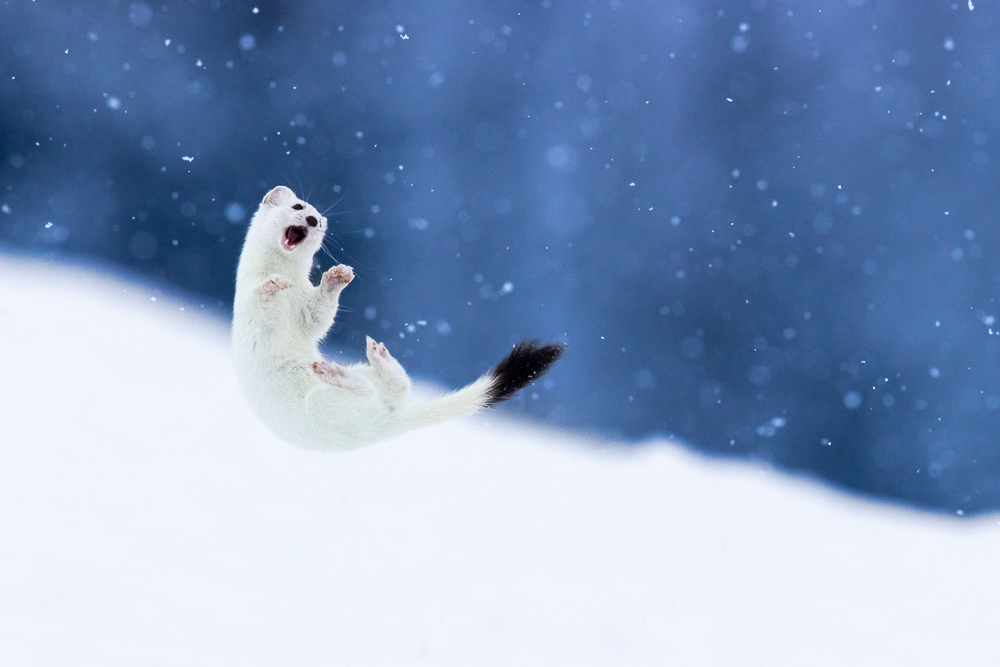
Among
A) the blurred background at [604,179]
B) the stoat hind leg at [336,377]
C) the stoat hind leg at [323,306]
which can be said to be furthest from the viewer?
the blurred background at [604,179]

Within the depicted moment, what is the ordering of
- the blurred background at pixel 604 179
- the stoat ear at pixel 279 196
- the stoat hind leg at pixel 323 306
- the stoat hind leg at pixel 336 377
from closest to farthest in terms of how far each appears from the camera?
the stoat hind leg at pixel 336 377, the stoat hind leg at pixel 323 306, the stoat ear at pixel 279 196, the blurred background at pixel 604 179

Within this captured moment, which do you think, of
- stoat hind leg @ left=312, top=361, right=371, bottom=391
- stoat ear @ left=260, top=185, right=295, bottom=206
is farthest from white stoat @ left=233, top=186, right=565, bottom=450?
stoat ear @ left=260, top=185, right=295, bottom=206

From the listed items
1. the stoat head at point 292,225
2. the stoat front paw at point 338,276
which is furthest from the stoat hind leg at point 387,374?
the stoat head at point 292,225

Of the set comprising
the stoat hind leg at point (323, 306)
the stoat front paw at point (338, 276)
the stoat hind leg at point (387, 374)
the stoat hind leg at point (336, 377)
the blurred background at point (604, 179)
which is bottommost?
the stoat hind leg at point (336, 377)

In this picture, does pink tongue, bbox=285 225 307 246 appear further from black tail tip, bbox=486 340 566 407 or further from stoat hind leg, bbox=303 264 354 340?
black tail tip, bbox=486 340 566 407

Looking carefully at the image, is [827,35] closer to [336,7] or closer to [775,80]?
[775,80]

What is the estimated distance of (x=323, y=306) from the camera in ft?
6.36

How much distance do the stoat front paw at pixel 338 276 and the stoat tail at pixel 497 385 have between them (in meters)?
0.37

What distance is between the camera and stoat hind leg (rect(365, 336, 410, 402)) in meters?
1.81

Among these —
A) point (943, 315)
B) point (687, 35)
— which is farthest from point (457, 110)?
point (943, 315)

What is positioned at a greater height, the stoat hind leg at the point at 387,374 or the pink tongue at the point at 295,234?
the pink tongue at the point at 295,234

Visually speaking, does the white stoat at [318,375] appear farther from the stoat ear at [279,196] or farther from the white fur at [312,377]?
the stoat ear at [279,196]

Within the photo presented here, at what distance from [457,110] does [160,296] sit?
6.77 feet

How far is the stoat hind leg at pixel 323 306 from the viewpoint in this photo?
74.7 inches
